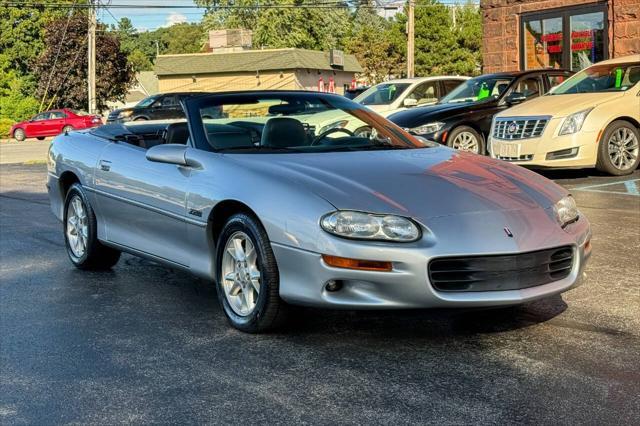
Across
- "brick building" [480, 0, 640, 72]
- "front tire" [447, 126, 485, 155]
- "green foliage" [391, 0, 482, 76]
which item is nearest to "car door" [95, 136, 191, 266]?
"front tire" [447, 126, 485, 155]

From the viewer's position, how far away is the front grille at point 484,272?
4.45 meters

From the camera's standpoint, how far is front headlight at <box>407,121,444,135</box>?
46.1 ft

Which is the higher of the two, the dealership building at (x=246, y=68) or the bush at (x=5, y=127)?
the dealership building at (x=246, y=68)

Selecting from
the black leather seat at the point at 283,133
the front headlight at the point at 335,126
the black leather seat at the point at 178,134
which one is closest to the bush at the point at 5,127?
the black leather seat at the point at 178,134

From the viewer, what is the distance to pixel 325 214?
455 centimetres

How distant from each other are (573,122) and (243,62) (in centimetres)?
5054

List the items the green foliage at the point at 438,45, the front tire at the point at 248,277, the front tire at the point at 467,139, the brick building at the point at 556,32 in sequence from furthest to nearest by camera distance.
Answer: the green foliage at the point at 438,45 < the brick building at the point at 556,32 < the front tire at the point at 467,139 < the front tire at the point at 248,277

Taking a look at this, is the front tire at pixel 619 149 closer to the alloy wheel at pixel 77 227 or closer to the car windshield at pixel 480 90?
the car windshield at pixel 480 90

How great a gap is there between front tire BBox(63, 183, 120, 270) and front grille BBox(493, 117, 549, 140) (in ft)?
23.2

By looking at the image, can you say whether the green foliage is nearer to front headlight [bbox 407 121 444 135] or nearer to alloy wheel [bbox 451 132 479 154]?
alloy wheel [bbox 451 132 479 154]

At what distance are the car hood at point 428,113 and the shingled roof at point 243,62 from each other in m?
44.4

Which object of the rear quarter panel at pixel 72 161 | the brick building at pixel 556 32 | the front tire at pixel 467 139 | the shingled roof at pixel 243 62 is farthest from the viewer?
the shingled roof at pixel 243 62

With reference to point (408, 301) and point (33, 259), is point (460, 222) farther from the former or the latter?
point (33, 259)

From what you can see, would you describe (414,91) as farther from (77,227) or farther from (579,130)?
(77,227)
